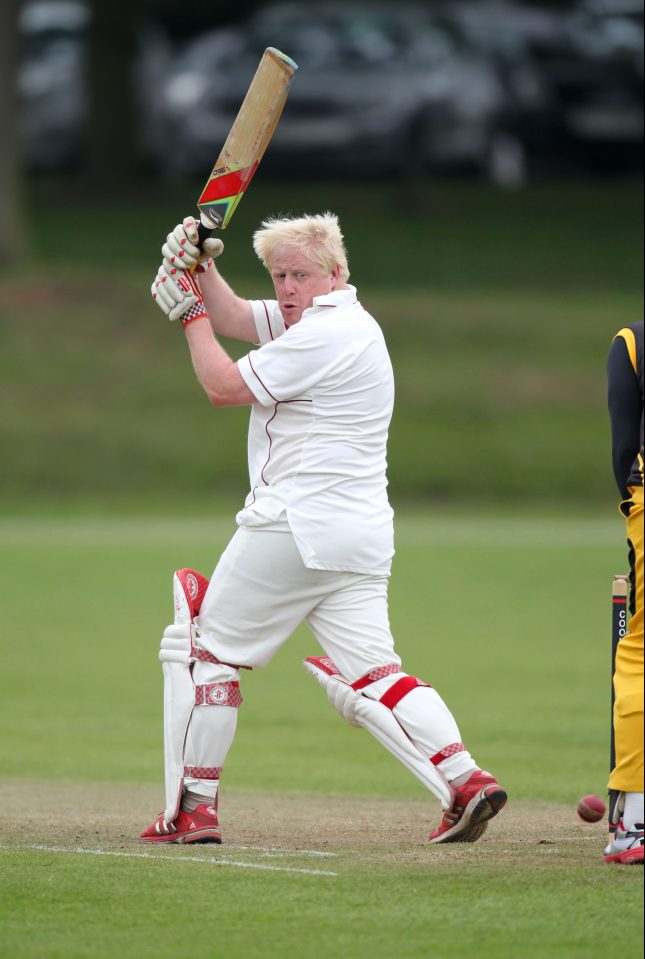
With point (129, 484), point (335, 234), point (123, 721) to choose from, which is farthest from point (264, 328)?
point (129, 484)

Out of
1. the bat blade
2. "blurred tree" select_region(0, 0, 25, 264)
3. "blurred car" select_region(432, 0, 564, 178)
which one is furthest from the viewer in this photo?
"blurred car" select_region(432, 0, 564, 178)

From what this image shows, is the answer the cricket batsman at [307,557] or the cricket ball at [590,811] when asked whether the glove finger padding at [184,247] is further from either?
the cricket ball at [590,811]

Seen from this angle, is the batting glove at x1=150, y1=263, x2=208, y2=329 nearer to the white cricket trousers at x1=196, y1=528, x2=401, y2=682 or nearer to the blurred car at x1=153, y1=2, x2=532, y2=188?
the white cricket trousers at x1=196, y1=528, x2=401, y2=682

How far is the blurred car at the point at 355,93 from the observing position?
2816 centimetres

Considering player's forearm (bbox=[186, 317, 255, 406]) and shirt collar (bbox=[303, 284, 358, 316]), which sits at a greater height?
shirt collar (bbox=[303, 284, 358, 316])

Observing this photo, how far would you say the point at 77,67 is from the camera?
3219cm

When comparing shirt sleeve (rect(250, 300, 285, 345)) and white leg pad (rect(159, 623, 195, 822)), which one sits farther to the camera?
shirt sleeve (rect(250, 300, 285, 345))

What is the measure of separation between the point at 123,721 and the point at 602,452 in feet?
39.0

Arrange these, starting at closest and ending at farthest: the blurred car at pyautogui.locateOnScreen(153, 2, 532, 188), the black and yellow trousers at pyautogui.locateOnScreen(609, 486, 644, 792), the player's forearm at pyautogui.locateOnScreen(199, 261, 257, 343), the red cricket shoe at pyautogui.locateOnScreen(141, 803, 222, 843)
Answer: the black and yellow trousers at pyautogui.locateOnScreen(609, 486, 644, 792)
the red cricket shoe at pyautogui.locateOnScreen(141, 803, 222, 843)
the player's forearm at pyautogui.locateOnScreen(199, 261, 257, 343)
the blurred car at pyautogui.locateOnScreen(153, 2, 532, 188)

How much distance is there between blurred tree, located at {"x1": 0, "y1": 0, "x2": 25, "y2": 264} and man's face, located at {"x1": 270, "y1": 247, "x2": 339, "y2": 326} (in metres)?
19.3

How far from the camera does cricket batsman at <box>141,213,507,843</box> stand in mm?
6230

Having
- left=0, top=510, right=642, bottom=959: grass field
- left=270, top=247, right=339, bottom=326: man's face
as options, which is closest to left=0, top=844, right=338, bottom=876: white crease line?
left=0, top=510, right=642, bottom=959: grass field

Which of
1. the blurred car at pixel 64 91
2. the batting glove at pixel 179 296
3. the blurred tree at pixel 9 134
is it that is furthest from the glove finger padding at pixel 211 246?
the blurred car at pixel 64 91

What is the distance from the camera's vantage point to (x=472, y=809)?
20.1 ft
